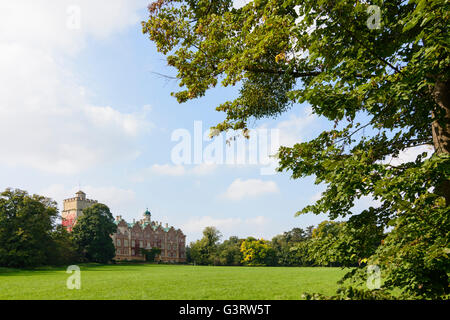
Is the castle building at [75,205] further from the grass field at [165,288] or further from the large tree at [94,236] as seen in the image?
the grass field at [165,288]

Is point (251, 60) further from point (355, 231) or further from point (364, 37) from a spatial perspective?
point (355, 231)

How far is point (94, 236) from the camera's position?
194 feet

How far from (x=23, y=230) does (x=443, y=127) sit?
157ft

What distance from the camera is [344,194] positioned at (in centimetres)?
515

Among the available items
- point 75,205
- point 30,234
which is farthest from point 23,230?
point 75,205

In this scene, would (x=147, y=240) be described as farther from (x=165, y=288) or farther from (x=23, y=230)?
(x=165, y=288)

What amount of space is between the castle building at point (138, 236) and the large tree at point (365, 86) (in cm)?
7811

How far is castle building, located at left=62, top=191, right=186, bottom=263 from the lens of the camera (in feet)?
278

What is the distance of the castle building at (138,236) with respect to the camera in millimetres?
84812

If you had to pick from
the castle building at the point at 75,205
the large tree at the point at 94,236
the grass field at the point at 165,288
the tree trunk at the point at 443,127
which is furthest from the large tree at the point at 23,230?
the tree trunk at the point at 443,127

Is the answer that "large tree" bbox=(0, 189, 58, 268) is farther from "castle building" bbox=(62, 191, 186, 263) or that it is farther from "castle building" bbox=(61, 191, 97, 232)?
"castle building" bbox=(61, 191, 97, 232)

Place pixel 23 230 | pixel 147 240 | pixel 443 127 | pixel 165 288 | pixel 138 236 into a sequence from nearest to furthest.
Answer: pixel 443 127 → pixel 165 288 → pixel 23 230 → pixel 138 236 → pixel 147 240

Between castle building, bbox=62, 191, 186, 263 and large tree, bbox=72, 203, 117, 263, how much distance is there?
1791cm

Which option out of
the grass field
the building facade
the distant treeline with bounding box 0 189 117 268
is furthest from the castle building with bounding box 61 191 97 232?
the grass field
